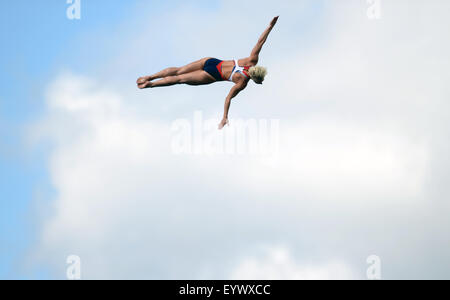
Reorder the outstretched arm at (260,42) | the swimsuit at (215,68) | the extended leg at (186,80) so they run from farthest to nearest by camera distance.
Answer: the extended leg at (186,80) → the swimsuit at (215,68) → the outstretched arm at (260,42)

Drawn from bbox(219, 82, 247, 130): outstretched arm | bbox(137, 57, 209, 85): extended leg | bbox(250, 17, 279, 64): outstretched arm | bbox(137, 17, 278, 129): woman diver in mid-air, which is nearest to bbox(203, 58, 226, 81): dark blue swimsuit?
bbox(137, 17, 278, 129): woman diver in mid-air

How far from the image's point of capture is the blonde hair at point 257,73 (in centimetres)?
1964

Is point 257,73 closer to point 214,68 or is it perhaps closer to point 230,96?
point 230,96

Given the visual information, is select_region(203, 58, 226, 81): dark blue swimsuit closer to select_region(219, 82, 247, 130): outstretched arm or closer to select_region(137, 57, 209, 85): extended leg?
select_region(137, 57, 209, 85): extended leg

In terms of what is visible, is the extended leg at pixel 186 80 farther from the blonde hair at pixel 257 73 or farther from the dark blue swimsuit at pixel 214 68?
the blonde hair at pixel 257 73

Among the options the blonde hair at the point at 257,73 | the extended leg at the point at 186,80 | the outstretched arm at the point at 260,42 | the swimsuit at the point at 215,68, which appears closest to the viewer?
the outstretched arm at the point at 260,42

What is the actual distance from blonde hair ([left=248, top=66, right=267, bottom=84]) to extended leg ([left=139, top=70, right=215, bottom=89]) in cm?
168

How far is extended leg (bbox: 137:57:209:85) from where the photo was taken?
20817 millimetres

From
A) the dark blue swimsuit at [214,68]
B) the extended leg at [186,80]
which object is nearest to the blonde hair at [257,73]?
the dark blue swimsuit at [214,68]

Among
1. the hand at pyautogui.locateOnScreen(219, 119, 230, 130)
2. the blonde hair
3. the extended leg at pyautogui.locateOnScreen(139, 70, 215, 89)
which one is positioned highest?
the extended leg at pyautogui.locateOnScreen(139, 70, 215, 89)
